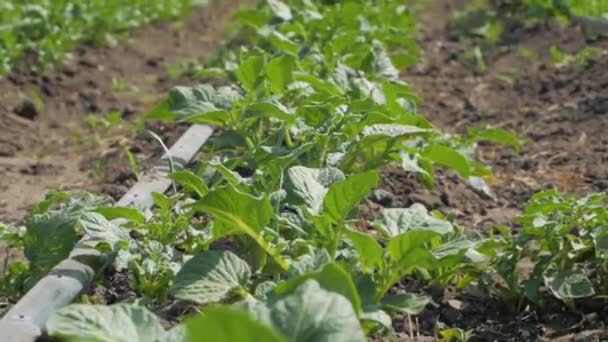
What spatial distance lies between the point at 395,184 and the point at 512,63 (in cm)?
309

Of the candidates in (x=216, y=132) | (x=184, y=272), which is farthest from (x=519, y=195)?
(x=184, y=272)

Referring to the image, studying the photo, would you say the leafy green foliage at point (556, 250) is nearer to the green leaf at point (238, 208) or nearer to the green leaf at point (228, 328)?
the green leaf at point (238, 208)

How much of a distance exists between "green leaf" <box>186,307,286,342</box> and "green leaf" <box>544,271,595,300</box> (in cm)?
179

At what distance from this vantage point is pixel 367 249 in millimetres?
3359

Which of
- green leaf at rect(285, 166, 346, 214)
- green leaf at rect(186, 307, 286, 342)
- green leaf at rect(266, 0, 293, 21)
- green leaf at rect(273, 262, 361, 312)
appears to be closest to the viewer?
green leaf at rect(186, 307, 286, 342)

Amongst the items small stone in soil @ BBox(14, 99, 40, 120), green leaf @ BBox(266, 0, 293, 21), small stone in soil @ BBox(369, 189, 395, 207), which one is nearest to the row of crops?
small stone in soil @ BBox(369, 189, 395, 207)

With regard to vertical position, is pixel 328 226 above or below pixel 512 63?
above

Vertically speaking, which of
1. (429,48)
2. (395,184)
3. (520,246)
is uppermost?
(520,246)

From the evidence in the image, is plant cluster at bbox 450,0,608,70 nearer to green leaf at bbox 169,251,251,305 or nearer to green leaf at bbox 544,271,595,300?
green leaf at bbox 544,271,595,300

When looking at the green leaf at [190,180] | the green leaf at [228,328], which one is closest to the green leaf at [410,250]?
the green leaf at [190,180]

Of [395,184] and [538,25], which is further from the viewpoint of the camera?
[538,25]

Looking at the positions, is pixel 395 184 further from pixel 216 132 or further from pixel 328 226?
pixel 328 226

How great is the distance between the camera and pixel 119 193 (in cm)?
506

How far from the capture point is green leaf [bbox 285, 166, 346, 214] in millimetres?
3688
